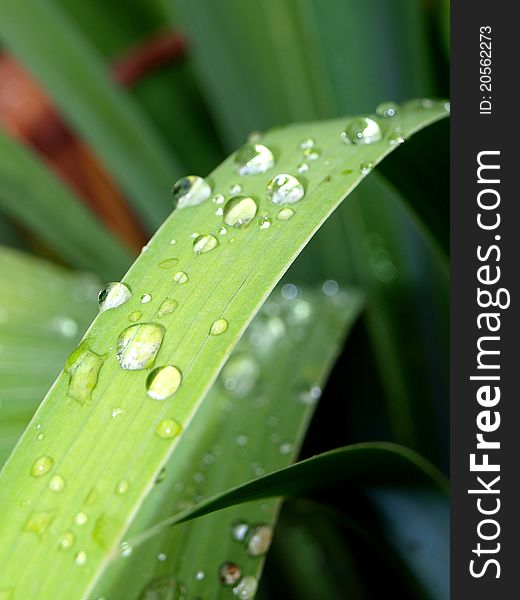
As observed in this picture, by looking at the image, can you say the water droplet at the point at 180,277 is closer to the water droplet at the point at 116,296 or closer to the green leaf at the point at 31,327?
the water droplet at the point at 116,296

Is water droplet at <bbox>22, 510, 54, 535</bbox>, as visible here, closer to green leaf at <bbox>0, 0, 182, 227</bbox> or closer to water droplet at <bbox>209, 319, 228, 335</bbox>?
water droplet at <bbox>209, 319, 228, 335</bbox>

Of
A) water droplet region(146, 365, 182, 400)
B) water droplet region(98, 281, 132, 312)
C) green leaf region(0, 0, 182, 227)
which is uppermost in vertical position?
green leaf region(0, 0, 182, 227)

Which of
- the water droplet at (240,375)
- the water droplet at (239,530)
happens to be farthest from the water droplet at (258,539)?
the water droplet at (240,375)

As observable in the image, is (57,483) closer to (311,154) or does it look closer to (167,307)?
(167,307)

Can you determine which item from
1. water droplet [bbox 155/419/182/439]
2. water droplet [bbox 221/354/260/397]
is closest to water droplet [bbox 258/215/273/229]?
water droplet [bbox 155/419/182/439]

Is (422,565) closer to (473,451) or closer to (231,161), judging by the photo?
(473,451)
